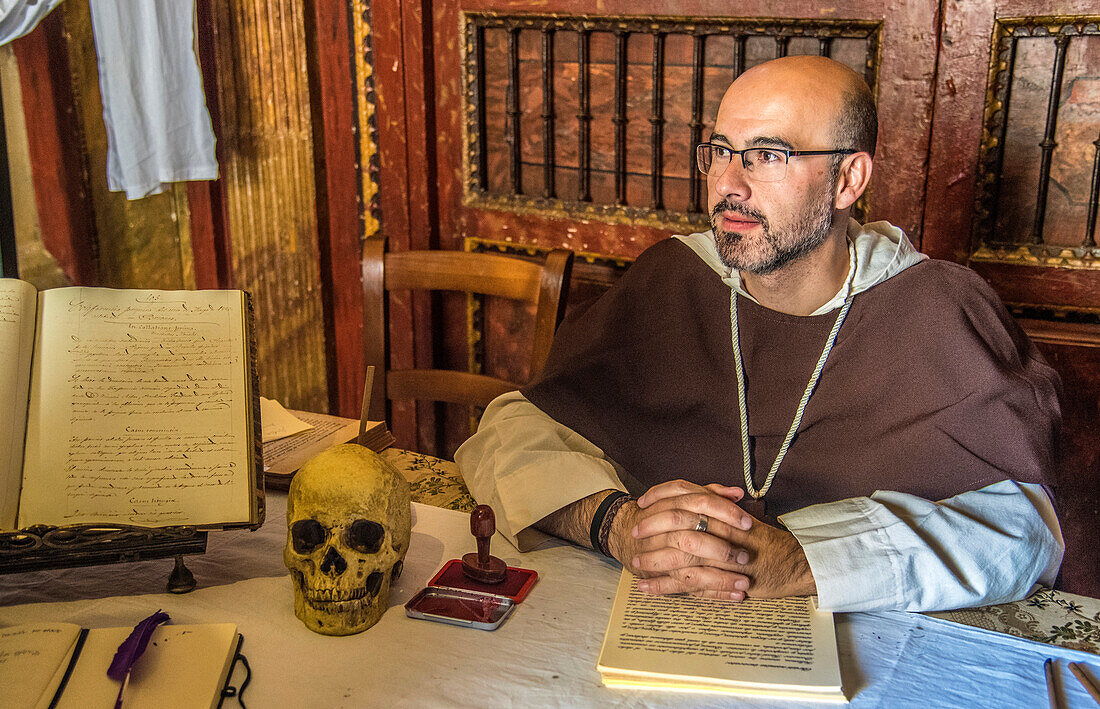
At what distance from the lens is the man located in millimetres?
1425

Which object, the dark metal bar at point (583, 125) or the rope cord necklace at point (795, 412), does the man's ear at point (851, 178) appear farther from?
Answer: the dark metal bar at point (583, 125)

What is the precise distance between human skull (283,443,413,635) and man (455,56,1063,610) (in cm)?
31

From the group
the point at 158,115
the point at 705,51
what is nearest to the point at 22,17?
the point at 158,115

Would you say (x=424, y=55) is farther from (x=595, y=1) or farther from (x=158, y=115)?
(x=158, y=115)

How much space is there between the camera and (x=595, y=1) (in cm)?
254

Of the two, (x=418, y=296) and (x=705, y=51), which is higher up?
(x=705, y=51)

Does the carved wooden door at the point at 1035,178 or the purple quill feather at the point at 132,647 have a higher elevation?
the carved wooden door at the point at 1035,178

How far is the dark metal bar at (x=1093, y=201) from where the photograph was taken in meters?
2.08

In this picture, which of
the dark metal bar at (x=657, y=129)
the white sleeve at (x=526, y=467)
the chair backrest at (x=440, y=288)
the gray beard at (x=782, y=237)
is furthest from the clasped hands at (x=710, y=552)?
the dark metal bar at (x=657, y=129)

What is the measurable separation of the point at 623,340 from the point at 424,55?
4.51 feet

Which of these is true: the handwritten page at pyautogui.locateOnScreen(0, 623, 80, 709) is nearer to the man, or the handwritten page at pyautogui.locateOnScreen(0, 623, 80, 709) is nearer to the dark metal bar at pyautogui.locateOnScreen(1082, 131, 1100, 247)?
the man

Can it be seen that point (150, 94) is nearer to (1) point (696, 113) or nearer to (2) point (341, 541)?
(1) point (696, 113)

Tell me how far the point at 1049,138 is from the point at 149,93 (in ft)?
7.91

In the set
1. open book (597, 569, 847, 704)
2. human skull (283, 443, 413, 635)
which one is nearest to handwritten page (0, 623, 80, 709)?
human skull (283, 443, 413, 635)
